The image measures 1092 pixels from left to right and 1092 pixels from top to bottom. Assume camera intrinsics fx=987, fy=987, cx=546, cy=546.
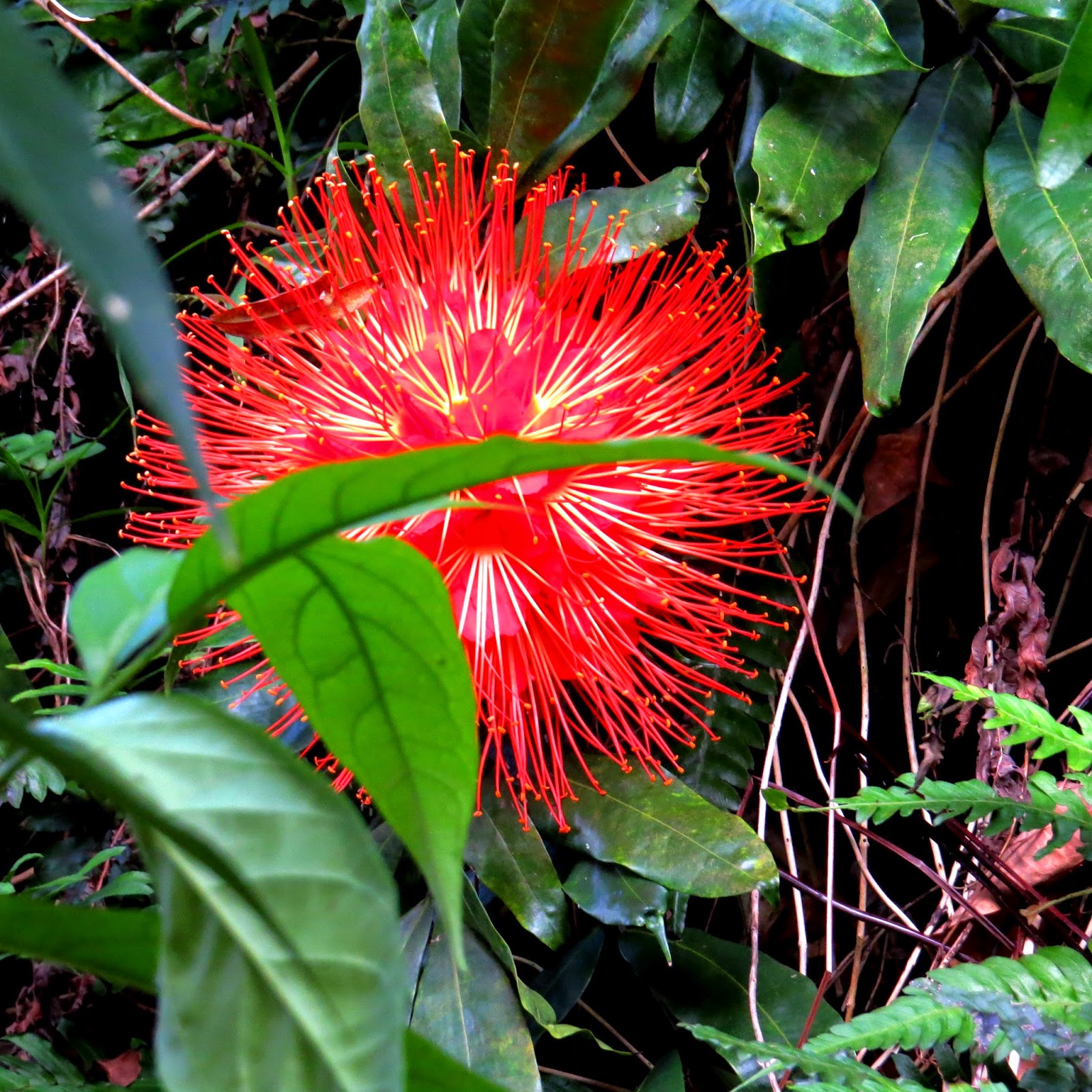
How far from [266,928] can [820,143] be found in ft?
2.36

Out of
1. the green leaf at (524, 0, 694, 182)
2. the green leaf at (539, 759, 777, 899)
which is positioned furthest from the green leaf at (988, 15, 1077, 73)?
the green leaf at (539, 759, 777, 899)

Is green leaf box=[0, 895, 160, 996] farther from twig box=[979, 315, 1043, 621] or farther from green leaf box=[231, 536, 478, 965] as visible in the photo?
twig box=[979, 315, 1043, 621]

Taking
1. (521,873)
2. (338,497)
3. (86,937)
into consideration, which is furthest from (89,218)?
(521,873)

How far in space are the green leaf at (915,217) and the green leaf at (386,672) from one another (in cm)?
45

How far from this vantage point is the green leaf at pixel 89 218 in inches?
5.9

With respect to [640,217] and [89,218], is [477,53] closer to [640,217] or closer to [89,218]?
[640,217]

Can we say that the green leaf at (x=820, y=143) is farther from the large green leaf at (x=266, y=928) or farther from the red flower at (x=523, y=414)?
the large green leaf at (x=266, y=928)

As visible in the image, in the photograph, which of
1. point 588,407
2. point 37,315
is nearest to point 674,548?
point 588,407

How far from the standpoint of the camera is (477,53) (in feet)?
3.01

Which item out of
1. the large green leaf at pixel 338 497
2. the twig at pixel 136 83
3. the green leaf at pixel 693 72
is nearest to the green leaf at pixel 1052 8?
the green leaf at pixel 693 72

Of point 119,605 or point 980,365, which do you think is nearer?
point 119,605

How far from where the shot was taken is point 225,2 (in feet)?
4.09

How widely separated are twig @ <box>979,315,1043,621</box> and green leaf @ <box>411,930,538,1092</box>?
0.53 m

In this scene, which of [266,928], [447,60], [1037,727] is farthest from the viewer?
[447,60]
